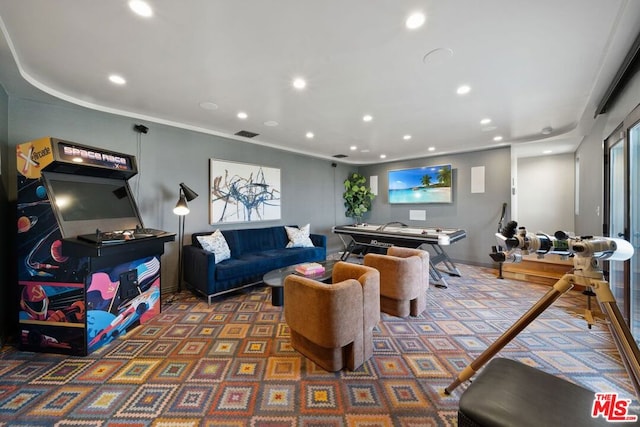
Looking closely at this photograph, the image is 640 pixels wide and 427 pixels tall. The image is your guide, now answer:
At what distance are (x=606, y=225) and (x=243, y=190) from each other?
4.94 meters

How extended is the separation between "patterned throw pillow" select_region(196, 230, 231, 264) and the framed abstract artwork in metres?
0.52

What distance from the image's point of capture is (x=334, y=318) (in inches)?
68.7

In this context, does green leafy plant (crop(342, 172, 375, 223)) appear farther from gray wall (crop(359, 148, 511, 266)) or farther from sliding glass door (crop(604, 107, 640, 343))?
sliding glass door (crop(604, 107, 640, 343))

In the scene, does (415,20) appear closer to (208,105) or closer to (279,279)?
(208,105)

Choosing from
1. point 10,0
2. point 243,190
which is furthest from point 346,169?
point 10,0

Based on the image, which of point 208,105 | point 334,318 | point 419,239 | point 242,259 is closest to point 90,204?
point 208,105

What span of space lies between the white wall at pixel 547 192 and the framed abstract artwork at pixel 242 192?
550cm

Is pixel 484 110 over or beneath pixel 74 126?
over

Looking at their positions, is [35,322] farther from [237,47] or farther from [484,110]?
[484,110]

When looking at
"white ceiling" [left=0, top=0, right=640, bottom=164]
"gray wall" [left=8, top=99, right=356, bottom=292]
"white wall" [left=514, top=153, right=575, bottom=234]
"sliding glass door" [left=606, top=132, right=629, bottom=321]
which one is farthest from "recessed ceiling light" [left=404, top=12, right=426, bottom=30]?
"white wall" [left=514, top=153, right=575, bottom=234]

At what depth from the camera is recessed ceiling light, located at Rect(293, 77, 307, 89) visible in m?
2.39

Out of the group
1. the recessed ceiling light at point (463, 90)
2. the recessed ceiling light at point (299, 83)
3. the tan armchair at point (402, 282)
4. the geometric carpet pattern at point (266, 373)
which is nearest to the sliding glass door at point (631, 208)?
the geometric carpet pattern at point (266, 373)

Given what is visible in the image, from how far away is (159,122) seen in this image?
3463 mm

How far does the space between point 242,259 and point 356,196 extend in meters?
3.65
